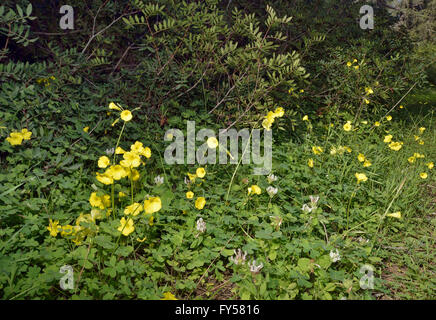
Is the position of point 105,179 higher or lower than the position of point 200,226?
higher

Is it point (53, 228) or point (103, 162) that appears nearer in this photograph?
point (53, 228)

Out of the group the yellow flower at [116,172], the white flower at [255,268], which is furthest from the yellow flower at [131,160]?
the white flower at [255,268]

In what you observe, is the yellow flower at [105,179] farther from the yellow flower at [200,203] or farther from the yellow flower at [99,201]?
the yellow flower at [200,203]

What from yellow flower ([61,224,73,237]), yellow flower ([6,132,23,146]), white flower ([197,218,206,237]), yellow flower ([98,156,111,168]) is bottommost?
white flower ([197,218,206,237])

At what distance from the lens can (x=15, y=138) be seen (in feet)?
7.00

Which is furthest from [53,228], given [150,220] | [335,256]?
[335,256]

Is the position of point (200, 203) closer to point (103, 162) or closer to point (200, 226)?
point (200, 226)

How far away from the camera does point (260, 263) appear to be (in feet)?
5.60

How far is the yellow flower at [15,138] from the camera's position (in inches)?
83.0

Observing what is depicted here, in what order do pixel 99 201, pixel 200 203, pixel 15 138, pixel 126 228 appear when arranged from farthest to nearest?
pixel 15 138 → pixel 200 203 → pixel 99 201 → pixel 126 228

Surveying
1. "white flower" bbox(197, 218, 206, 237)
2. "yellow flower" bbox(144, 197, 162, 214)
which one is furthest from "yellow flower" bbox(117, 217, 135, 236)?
"white flower" bbox(197, 218, 206, 237)

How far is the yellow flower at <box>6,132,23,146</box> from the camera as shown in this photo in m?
2.11

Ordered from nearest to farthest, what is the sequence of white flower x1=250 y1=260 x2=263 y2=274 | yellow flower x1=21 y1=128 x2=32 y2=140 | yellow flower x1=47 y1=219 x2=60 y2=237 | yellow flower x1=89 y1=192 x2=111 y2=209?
white flower x1=250 y1=260 x2=263 y2=274, yellow flower x1=47 y1=219 x2=60 y2=237, yellow flower x1=89 y1=192 x2=111 y2=209, yellow flower x1=21 y1=128 x2=32 y2=140

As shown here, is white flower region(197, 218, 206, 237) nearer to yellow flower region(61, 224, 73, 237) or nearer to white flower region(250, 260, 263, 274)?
white flower region(250, 260, 263, 274)
